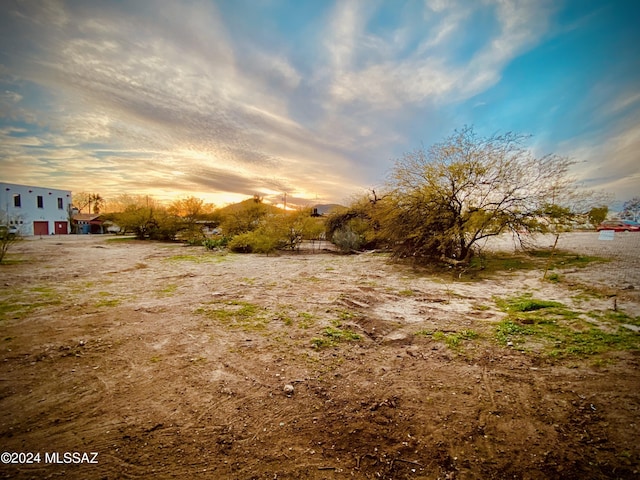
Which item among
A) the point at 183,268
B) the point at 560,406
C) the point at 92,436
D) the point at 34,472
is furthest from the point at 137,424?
the point at 183,268

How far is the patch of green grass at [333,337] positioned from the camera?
441cm

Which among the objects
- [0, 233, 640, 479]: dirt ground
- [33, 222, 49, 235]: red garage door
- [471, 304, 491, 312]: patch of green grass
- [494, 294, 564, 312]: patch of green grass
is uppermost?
[33, 222, 49, 235]: red garage door

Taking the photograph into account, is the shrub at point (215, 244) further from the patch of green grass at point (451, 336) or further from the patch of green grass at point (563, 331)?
the patch of green grass at point (563, 331)

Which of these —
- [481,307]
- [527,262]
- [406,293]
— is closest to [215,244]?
[406,293]

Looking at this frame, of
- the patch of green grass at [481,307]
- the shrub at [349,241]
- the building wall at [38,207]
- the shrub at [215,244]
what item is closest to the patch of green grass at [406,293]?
the patch of green grass at [481,307]

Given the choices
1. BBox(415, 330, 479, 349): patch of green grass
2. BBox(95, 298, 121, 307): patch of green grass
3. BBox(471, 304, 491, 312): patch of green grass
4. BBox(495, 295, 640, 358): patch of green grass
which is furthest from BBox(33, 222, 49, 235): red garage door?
BBox(495, 295, 640, 358): patch of green grass

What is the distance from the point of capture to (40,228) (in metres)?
38.6

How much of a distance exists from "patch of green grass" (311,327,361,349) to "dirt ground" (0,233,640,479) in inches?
1.4

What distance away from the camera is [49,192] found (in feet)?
131

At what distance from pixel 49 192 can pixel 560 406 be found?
56944mm

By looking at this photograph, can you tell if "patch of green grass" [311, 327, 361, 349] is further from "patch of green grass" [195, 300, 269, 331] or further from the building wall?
the building wall

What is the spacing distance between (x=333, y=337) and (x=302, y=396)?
63.6 inches

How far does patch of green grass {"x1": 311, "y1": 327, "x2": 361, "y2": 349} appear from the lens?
14.5 feet

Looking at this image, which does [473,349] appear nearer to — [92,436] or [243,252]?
[92,436]
